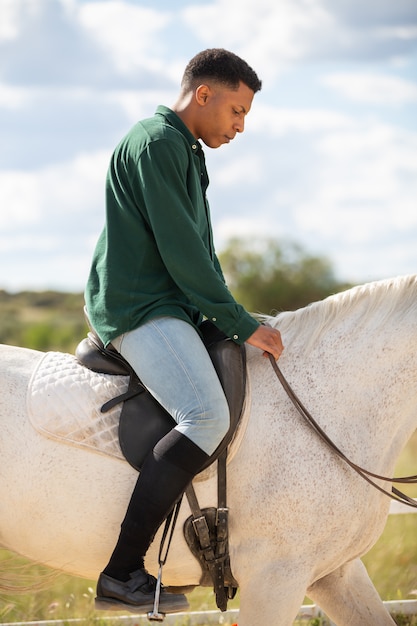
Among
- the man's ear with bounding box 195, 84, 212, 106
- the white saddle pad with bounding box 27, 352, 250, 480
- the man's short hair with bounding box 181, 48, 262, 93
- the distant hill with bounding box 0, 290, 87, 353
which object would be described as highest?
the man's short hair with bounding box 181, 48, 262, 93

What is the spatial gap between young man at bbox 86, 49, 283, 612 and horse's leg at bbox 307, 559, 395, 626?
799 mm

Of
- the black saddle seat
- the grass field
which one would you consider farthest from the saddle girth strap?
the grass field

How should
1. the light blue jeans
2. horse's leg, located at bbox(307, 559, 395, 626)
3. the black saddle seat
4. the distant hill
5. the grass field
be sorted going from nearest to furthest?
1. the light blue jeans
2. the black saddle seat
3. horse's leg, located at bbox(307, 559, 395, 626)
4. the grass field
5. the distant hill

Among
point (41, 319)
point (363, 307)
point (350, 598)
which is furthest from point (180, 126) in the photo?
point (41, 319)

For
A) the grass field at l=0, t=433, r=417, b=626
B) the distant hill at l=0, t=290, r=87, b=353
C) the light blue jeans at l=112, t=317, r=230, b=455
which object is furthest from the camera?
the distant hill at l=0, t=290, r=87, b=353

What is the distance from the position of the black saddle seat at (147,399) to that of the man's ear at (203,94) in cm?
105

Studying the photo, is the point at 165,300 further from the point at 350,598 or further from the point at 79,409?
the point at 350,598

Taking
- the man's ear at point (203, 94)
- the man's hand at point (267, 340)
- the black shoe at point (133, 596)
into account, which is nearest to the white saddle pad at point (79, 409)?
the man's hand at point (267, 340)

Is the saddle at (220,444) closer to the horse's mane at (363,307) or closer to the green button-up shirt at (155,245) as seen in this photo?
the green button-up shirt at (155,245)

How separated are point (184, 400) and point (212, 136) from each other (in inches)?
48.1

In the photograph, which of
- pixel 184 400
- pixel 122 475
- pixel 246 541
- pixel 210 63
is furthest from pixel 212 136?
pixel 246 541

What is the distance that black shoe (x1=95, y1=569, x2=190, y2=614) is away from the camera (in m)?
3.06

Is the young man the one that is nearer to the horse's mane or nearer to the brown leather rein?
the brown leather rein

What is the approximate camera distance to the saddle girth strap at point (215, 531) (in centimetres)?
315
